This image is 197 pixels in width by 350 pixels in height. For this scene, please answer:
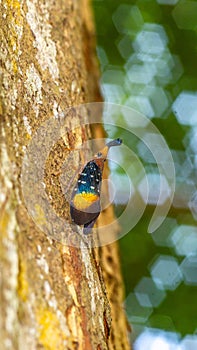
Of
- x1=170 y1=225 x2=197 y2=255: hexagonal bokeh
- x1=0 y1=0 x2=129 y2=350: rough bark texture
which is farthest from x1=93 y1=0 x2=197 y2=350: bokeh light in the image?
x1=0 y1=0 x2=129 y2=350: rough bark texture

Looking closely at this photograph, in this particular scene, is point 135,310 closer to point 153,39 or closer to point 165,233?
point 165,233

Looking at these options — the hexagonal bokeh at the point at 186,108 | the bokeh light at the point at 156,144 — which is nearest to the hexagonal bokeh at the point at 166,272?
the bokeh light at the point at 156,144

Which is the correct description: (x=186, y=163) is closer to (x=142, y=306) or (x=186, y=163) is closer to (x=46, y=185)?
(x=142, y=306)

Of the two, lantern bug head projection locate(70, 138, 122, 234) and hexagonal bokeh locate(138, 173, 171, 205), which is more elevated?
hexagonal bokeh locate(138, 173, 171, 205)

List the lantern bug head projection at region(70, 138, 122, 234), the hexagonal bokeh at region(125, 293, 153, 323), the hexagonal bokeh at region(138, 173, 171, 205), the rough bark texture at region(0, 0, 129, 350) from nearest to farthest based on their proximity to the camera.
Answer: the rough bark texture at region(0, 0, 129, 350), the lantern bug head projection at region(70, 138, 122, 234), the hexagonal bokeh at region(138, 173, 171, 205), the hexagonal bokeh at region(125, 293, 153, 323)

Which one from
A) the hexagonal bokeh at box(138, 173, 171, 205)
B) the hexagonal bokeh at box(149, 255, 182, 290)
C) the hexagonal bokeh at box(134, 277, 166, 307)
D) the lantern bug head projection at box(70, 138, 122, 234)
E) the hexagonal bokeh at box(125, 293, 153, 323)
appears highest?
the hexagonal bokeh at box(138, 173, 171, 205)

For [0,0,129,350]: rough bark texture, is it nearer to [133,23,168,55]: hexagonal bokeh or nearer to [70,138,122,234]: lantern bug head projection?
[70,138,122,234]: lantern bug head projection

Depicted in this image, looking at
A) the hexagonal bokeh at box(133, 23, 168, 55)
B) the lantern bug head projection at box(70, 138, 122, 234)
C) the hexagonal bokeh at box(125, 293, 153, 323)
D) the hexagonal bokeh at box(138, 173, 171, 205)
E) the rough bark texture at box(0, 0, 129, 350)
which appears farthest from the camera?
the hexagonal bokeh at box(133, 23, 168, 55)

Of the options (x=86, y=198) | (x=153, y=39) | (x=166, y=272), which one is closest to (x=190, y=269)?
(x=166, y=272)
